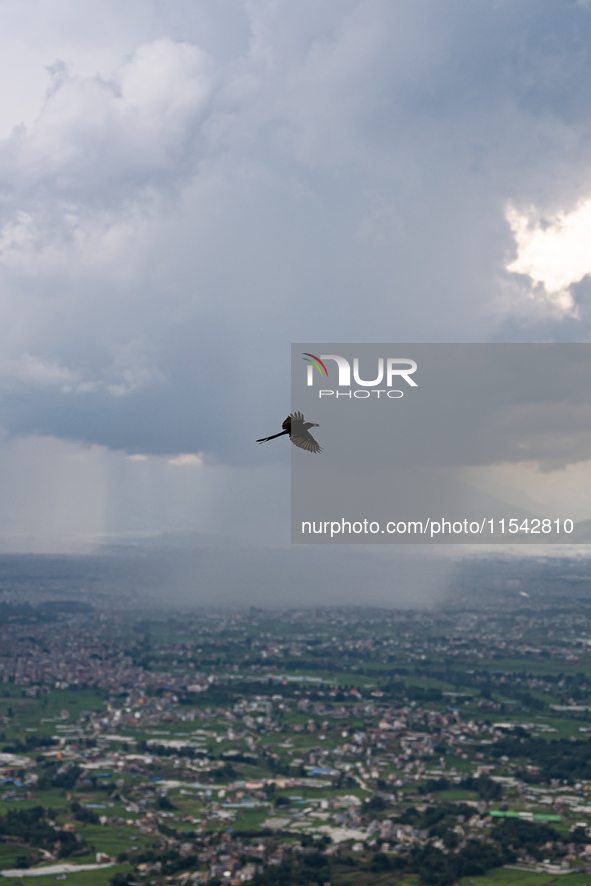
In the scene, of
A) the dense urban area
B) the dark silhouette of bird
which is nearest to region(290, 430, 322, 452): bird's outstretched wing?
the dark silhouette of bird

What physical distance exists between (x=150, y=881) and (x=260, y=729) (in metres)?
7.73

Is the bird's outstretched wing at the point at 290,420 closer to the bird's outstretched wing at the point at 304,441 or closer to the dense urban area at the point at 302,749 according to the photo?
the bird's outstretched wing at the point at 304,441

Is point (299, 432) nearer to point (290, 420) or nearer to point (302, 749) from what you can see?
point (290, 420)

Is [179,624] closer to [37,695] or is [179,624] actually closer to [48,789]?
[37,695]

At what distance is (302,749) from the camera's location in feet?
56.1

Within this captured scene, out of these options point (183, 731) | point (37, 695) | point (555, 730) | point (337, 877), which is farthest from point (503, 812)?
point (37, 695)

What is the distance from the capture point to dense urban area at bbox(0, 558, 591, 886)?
1184 centimetres

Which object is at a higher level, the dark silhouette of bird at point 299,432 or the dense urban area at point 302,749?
the dark silhouette of bird at point 299,432

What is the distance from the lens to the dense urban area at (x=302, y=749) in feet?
38.8

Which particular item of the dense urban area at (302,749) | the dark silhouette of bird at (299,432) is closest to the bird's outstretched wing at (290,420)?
the dark silhouette of bird at (299,432)

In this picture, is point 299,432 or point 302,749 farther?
point 302,749

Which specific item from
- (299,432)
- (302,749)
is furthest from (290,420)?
(302,749)

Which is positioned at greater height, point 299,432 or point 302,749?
point 299,432

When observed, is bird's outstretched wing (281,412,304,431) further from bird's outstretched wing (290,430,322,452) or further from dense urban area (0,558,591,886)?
dense urban area (0,558,591,886)
